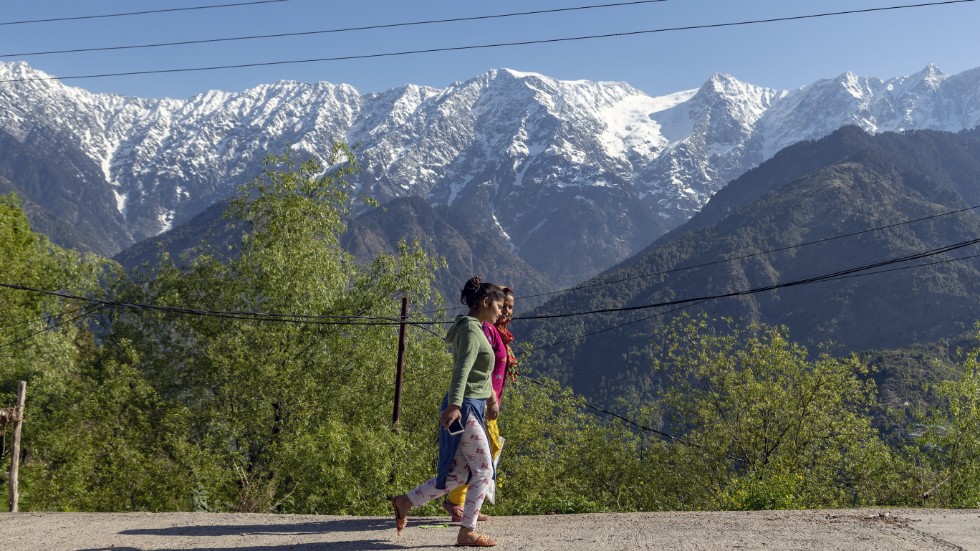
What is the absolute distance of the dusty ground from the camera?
750cm

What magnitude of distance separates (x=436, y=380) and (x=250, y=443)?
848cm

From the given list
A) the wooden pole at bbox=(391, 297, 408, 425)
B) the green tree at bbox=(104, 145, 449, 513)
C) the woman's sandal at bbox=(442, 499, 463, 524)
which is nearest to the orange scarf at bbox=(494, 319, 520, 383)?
the woman's sandal at bbox=(442, 499, 463, 524)

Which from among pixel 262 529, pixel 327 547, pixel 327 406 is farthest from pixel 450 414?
pixel 327 406

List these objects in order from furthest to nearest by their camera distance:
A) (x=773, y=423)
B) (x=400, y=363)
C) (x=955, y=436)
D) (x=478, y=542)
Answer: (x=773, y=423) < (x=955, y=436) < (x=400, y=363) < (x=478, y=542)

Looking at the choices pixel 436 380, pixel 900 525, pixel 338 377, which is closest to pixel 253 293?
pixel 338 377

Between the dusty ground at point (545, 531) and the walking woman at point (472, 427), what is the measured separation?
0.49 m

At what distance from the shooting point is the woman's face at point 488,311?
7297 mm

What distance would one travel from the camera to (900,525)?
814 cm

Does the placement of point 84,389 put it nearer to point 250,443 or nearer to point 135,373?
point 135,373

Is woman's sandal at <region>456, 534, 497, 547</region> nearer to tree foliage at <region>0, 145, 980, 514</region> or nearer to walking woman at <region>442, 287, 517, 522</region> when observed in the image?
walking woman at <region>442, 287, 517, 522</region>

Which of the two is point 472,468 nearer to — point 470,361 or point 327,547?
point 470,361

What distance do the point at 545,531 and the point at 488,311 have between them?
2606mm

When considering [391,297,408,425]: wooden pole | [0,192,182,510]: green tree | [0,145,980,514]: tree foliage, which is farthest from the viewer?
[391,297,408,425]: wooden pole

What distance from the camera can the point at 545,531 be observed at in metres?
8.39
